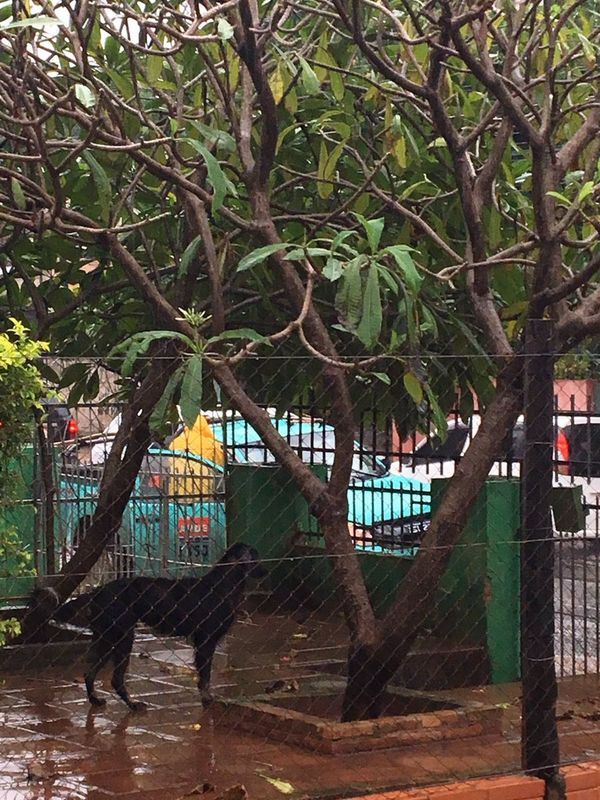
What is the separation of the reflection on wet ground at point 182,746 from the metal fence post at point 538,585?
0.22 m

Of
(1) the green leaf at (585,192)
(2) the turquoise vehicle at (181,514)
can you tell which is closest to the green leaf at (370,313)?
(1) the green leaf at (585,192)

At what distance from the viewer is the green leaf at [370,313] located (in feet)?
21.4

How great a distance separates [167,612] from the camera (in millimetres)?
7949

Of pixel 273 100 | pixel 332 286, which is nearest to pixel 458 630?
pixel 332 286

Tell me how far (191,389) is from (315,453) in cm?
549

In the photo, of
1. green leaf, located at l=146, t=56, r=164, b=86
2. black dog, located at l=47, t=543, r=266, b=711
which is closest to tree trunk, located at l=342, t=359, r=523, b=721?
black dog, located at l=47, t=543, r=266, b=711

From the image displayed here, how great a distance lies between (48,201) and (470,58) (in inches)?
89.9

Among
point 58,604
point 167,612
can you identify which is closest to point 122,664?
point 167,612

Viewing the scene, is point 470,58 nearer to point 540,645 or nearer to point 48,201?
point 48,201

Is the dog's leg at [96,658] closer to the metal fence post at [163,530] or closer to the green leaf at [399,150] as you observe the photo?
the metal fence post at [163,530]

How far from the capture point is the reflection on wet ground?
6344 mm

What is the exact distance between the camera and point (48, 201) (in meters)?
7.07

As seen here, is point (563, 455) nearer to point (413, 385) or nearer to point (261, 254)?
point (413, 385)

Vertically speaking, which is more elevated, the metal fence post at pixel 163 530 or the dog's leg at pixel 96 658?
the metal fence post at pixel 163 530
